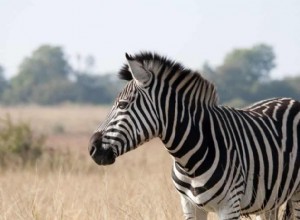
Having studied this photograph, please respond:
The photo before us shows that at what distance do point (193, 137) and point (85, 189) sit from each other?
5.62 m

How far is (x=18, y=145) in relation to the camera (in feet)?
52.0

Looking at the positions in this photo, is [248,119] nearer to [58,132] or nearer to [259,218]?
[259,218]

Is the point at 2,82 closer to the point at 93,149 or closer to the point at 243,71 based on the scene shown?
the point at 243,71

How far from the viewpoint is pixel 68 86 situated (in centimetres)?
7494

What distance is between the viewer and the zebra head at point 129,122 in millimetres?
5770

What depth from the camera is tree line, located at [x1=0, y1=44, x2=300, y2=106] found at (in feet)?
223

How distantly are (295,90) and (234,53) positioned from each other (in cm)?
2170

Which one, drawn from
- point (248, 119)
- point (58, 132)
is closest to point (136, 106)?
point (248, 119)

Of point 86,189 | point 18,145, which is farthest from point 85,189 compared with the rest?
point 18,145

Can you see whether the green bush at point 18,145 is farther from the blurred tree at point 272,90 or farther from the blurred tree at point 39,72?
the blurred tree at point 39,72

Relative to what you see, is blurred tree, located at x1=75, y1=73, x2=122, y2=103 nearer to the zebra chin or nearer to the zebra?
the zebra

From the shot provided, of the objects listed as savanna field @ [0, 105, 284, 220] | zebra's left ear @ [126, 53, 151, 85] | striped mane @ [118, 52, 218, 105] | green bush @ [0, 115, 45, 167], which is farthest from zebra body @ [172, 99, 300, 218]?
green bush @ [0, 115, 45, 167]

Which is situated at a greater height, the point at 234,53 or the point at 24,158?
the point at 234,53

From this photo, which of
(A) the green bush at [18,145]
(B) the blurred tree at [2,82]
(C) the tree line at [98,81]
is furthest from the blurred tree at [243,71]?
(A) the green bush at [18,145]
